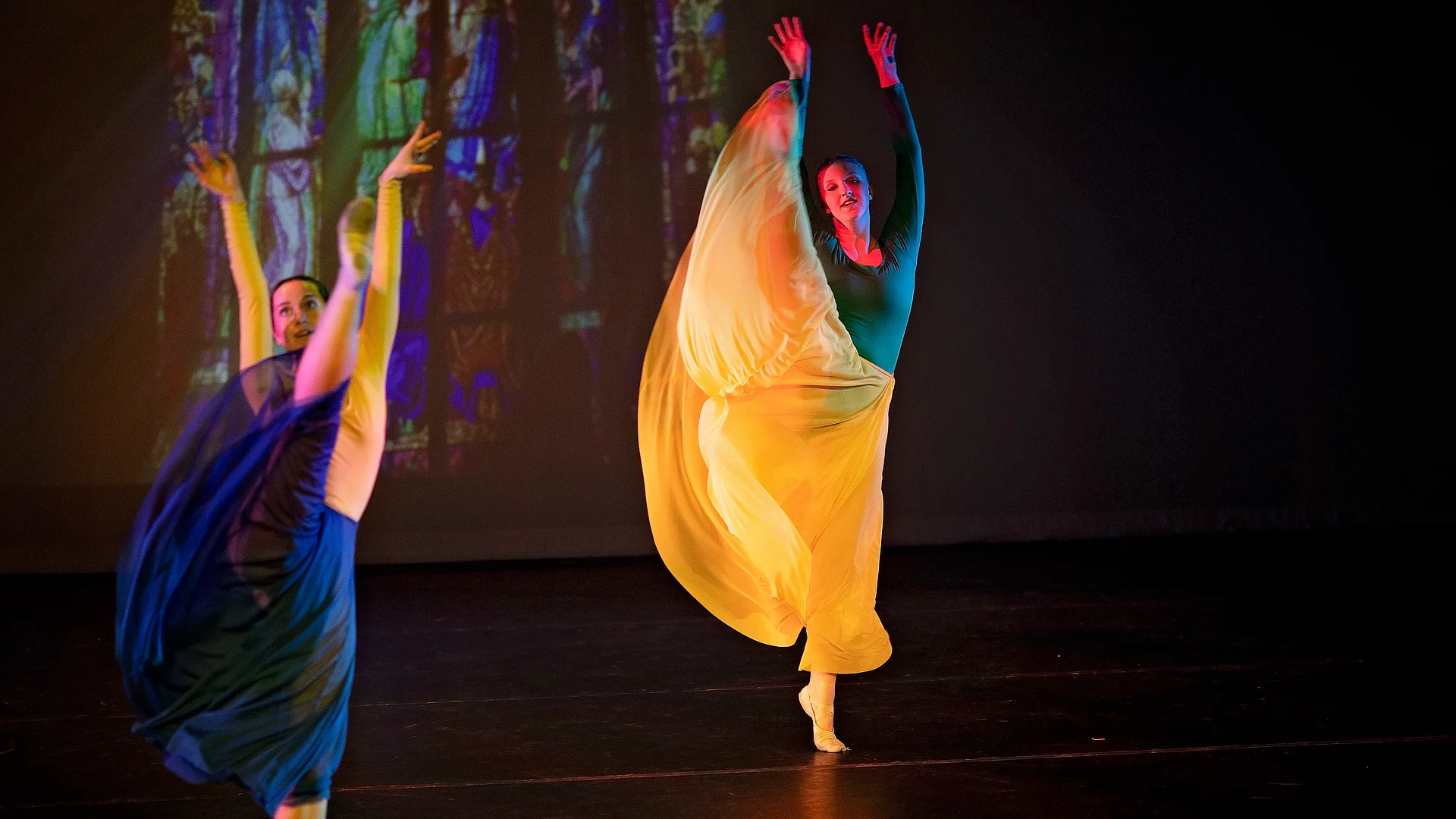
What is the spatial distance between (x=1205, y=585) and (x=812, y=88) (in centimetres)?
336

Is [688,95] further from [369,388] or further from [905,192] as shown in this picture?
[369,388]

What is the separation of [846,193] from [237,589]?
1747 millimetres

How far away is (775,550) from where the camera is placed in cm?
266

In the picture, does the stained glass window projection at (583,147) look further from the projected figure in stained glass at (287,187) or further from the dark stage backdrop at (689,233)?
the projected figure in stained glass at (287,187)

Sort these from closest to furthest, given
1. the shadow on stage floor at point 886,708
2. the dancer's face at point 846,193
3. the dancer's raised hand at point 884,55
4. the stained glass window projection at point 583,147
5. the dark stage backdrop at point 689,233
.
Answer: the shadow on stage floor at point 886,708 → the dancer's face at point 846,193 → the dancer's raised hand at point 884,55 → the dark stage backdrop at point 689,233 → the stained glass window projection at point 583,147

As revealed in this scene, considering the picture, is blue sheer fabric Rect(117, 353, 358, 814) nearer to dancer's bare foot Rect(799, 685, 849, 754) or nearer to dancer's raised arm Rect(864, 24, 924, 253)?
dancer's bare foot Rect(799, 685, 849, 754)

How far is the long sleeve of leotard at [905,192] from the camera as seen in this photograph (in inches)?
110

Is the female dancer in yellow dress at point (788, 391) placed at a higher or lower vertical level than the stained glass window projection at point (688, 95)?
lower

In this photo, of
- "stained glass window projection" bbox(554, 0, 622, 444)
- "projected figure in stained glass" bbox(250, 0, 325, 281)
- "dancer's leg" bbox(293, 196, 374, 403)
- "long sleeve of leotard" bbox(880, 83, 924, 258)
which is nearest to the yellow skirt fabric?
"long sleeve of leotard" bbox(880, 83, 924, 258)

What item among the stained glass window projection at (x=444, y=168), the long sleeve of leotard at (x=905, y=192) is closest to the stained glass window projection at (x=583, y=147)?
the stained glass window projection at (x=444, y=168)

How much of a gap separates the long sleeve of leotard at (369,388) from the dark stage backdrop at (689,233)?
167 inches

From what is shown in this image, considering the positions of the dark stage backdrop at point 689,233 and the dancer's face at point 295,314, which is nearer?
the dancer's face at point 295,314

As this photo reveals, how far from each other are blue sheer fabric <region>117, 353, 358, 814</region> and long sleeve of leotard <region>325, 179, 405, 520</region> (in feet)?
0.15

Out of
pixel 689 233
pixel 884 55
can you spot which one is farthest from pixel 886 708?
pixel 689 233
